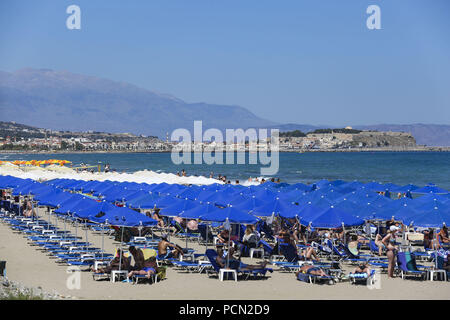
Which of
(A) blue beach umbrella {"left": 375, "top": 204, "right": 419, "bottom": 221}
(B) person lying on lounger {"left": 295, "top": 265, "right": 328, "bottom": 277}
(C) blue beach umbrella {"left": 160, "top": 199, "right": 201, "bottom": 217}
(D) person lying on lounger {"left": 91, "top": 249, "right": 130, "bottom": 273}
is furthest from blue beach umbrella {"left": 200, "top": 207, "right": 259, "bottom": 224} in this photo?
(A) blue beach umbrella {"left": 375, "top": 204, "right": 419, "bottom": 221}

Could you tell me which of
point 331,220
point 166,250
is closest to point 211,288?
point 166,250

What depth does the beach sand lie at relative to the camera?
34.8 feet

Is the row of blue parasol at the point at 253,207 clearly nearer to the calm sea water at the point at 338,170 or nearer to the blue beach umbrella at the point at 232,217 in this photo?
the blue beach umbrella at the point at 232,217

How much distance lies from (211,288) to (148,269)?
1.27 meters

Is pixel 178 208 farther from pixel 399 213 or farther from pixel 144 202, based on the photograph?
pixel 399 213

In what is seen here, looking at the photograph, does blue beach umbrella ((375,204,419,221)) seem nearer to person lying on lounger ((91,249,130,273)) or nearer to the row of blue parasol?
the row of blue parasol

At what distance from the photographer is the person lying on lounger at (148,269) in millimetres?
11641

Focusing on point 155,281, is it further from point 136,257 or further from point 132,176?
point 132,176

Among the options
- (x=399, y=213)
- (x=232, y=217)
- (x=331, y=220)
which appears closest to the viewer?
(x=232, y=217)

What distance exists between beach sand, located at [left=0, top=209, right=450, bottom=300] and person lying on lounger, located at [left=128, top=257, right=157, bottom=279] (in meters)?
0.25

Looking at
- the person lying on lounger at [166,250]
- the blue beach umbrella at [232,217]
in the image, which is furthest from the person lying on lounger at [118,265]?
the blue beach umbrella at [232,217]

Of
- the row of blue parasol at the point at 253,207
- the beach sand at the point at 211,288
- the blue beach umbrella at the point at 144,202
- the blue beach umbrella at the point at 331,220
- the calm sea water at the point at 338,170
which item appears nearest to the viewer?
the beach sand at the point at 211,288

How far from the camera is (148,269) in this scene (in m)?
11.7

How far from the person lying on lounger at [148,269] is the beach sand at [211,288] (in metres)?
0.25
